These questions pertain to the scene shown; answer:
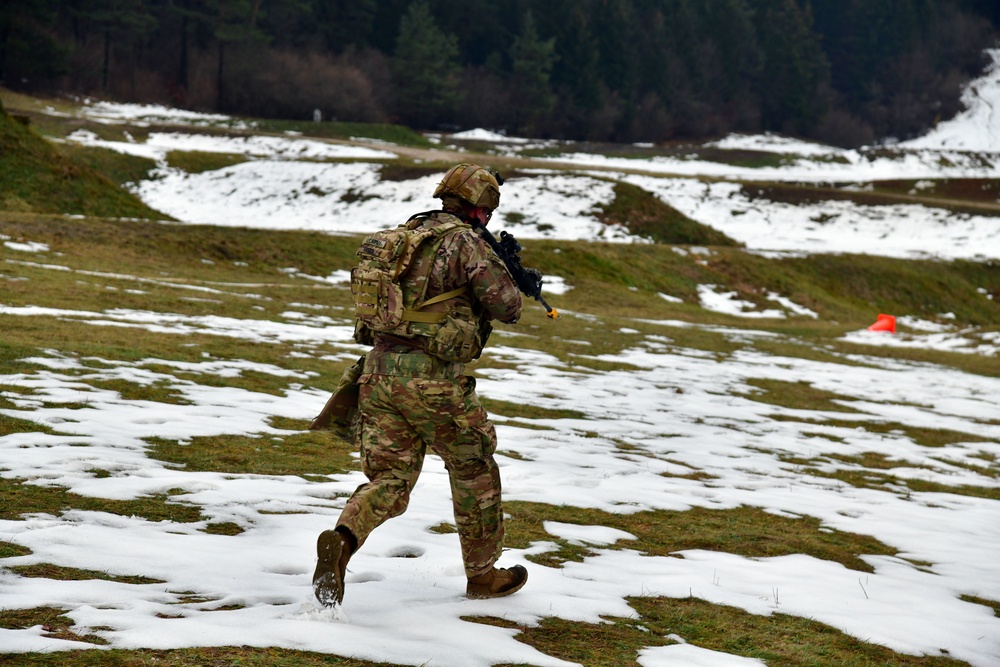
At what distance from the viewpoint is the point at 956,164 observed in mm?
78125

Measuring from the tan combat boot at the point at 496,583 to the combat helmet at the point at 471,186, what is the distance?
6.58ft

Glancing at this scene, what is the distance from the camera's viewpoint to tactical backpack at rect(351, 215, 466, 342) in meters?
5.14

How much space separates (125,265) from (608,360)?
10.4m

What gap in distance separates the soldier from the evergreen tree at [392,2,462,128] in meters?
78.7

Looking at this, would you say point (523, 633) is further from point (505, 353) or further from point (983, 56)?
point (983, 56)

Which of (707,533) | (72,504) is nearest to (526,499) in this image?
(707,533)

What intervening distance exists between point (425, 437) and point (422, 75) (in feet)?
260

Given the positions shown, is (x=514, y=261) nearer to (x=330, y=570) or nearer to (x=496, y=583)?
→ (x=496, y=583)

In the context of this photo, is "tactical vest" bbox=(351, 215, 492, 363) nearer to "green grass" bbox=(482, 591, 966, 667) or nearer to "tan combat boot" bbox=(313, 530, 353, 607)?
"tan combat boot" bbox=(313, 530, 353, 607)

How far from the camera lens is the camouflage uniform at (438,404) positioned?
514cm

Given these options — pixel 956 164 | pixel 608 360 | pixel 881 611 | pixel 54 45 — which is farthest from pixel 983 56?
pixel 881 611

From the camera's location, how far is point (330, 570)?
4.66 meters

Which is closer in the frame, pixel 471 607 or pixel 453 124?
pixel 471 607

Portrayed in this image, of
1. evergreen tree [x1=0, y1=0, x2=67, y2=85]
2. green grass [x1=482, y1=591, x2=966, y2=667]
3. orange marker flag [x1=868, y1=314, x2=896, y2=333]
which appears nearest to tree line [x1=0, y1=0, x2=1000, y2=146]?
evergreen tree [x1=0, y1=0, x2=67, y2=85]
